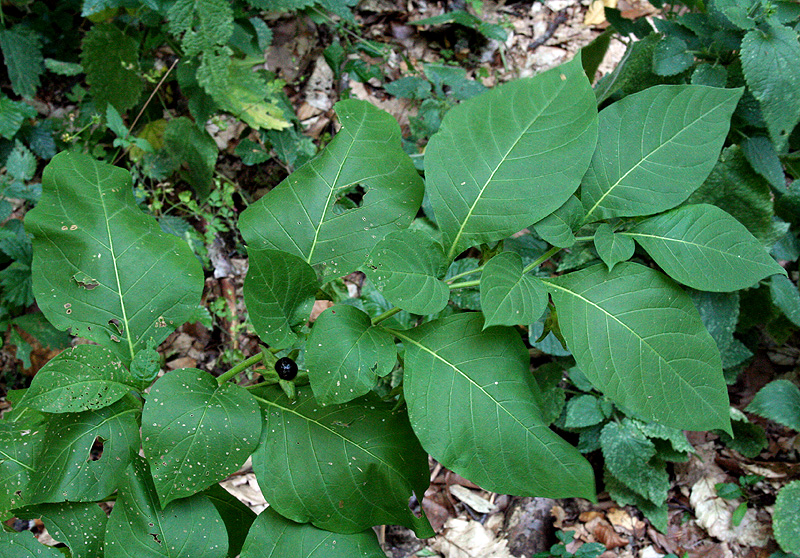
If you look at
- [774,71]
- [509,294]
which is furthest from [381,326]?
[774,71]

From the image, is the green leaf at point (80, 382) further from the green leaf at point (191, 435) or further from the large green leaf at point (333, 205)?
the large green leaf at point (333, 205)

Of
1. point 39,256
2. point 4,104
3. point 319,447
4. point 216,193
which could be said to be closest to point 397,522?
point 319,447

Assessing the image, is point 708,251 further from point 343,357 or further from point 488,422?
point 343,357

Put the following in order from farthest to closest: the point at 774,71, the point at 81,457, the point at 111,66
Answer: the point at 111,66 < the point at 774,71 < the point at 81,457

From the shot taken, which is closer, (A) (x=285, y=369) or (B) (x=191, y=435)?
(B) (x=191, y=435)

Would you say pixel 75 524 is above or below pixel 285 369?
below

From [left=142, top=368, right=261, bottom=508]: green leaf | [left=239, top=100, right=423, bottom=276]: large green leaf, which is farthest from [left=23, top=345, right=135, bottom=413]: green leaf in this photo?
[left=239, top=100, right=423, bottom=276]: large green leaf

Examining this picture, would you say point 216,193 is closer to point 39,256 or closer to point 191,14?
point 191,14
